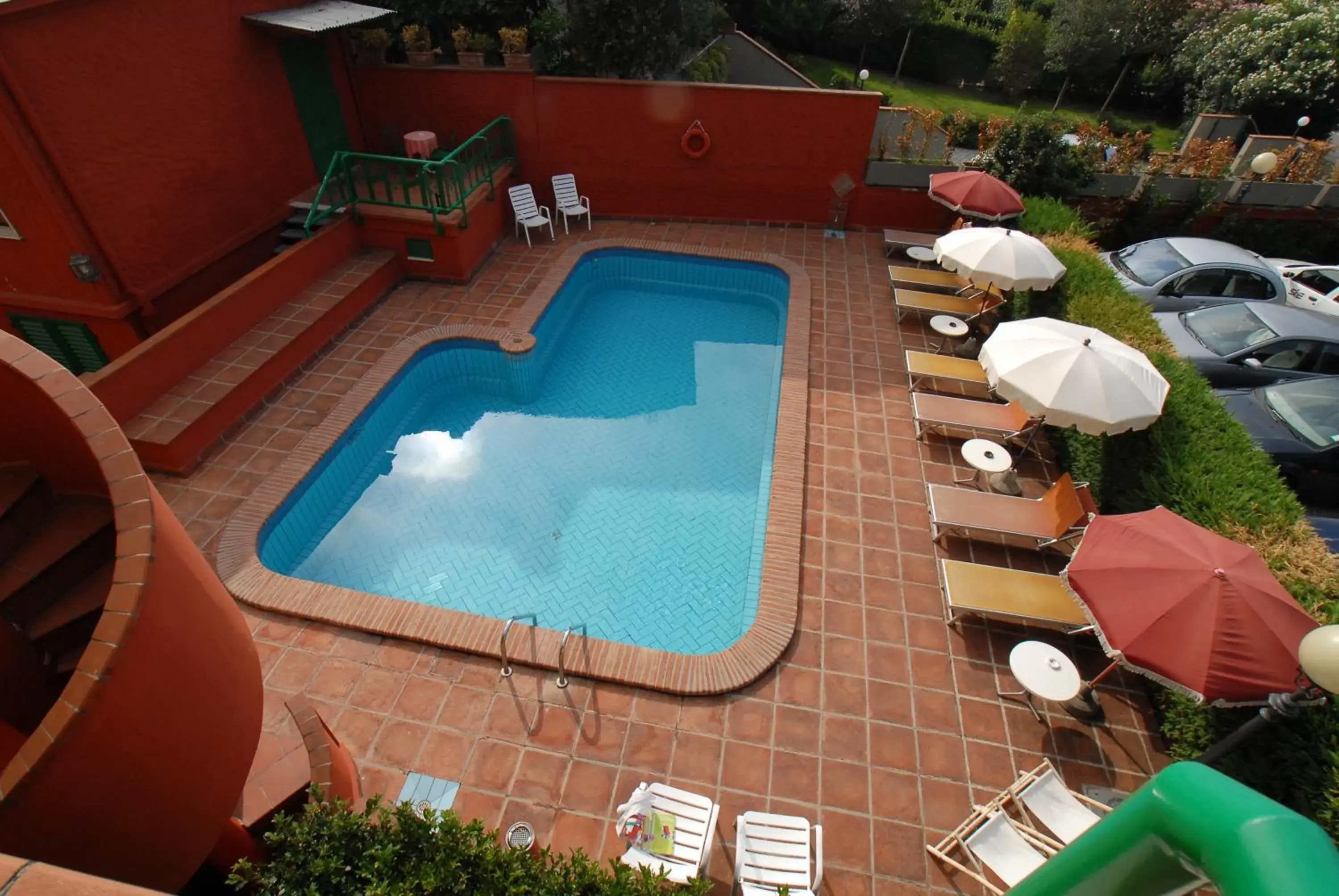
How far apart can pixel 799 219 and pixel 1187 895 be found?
1350 cm

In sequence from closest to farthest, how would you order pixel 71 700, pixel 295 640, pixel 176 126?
1. pixel 71 700
2. pixel 295 640
3. pixel 176 126

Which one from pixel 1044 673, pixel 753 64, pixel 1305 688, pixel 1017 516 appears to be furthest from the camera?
pixel 753 64

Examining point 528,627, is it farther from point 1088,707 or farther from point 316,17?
point 316,17

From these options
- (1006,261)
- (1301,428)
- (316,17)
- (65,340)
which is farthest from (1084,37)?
(65,340)

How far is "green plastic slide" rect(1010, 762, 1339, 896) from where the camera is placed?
1357 mm

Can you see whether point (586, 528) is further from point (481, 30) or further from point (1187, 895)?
point (481, 30)

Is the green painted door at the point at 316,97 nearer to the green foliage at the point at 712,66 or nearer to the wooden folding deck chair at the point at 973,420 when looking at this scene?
the green foliage at the point at 712,66

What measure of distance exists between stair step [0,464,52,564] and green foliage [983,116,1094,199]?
44.7ft

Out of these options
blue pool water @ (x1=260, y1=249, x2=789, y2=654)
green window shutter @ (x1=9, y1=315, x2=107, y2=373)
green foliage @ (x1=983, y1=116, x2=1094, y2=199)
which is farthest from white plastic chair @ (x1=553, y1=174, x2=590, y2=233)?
Answer: green window shutter @ (x1=9, y1=315, x2=107, y2=373)


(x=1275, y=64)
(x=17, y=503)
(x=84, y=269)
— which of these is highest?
(x=17, y=503)

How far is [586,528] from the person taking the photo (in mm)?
8023

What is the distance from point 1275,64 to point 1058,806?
25230 mm

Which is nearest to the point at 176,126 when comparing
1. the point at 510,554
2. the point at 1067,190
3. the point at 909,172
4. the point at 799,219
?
the point at 510,554

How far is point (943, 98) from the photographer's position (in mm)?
26922
